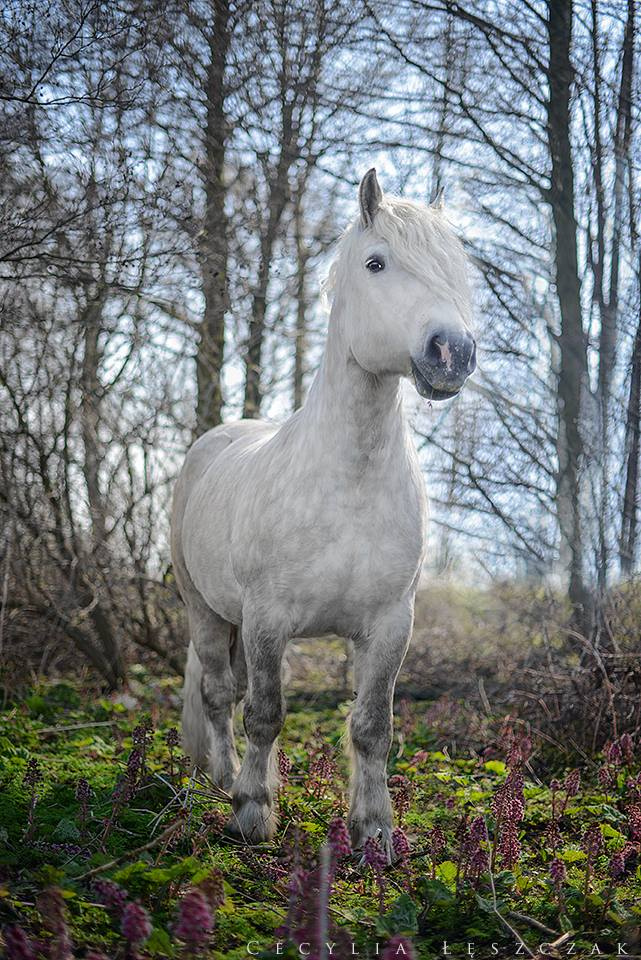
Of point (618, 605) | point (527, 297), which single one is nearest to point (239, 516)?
point (618, 605)

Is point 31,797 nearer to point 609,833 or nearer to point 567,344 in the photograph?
point 609,833

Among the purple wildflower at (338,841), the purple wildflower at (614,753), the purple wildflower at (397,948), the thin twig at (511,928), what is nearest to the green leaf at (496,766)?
the purple wildflower at (614,753)

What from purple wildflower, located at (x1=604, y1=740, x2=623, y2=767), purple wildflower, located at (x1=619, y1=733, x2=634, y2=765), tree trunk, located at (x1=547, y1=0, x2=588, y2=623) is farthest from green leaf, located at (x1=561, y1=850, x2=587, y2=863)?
tree trunk, located at (x1=547, y1=0, x2=588, y2=623)

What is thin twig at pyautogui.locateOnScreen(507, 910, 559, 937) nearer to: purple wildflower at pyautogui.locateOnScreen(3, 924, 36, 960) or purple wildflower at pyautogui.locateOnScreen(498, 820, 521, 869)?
purple wildflower at pyautogui.locateOnScreen(498, 820, 521, 869)

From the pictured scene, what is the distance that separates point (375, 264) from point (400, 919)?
2.13 metres

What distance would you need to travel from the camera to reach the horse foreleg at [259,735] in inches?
130

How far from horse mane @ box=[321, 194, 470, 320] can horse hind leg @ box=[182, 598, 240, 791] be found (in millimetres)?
2169

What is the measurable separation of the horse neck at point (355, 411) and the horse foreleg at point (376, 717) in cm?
64

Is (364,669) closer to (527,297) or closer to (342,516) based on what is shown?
(342,516)

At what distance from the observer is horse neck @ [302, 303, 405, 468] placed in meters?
3.24

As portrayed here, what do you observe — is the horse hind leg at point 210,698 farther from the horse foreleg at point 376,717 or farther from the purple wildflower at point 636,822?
the purple wildflower at point 636,822

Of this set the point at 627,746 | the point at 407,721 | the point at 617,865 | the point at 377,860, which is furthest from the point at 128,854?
the point at 407,721

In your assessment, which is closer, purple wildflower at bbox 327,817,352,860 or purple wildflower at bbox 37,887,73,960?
purple wildflower at bbox 37,887,73,960

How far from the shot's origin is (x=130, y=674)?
23.1 ft
